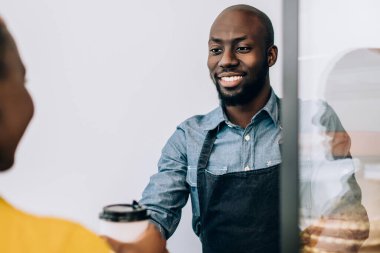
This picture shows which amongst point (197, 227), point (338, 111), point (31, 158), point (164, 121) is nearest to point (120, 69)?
point (164, 121)

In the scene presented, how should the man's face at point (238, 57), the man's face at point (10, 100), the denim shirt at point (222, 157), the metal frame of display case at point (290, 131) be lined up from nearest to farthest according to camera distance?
1. the metal frame of display case at point (290, 131)
2. the man's face at point (10, 100)
3. the denim shirt at point (222, 157)
4. the man's face at point (238, 57)

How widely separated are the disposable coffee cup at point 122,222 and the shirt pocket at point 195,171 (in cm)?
51

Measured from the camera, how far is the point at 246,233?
134 cm

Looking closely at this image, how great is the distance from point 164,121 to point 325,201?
0.62 metres

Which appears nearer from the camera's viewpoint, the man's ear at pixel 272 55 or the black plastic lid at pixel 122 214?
the black plastic lid at pixel 122 214

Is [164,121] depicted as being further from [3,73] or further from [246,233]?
[3,73]

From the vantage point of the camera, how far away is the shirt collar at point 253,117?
144cm

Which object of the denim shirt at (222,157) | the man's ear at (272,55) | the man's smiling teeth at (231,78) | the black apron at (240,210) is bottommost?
the black apron at (240,210)

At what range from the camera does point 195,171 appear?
4.69 feet

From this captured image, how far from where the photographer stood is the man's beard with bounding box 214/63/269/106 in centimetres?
143

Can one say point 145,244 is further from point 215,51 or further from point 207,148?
point 215,51

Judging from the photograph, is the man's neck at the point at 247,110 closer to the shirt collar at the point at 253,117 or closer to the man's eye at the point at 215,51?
the shirt collar at the point at 253,117

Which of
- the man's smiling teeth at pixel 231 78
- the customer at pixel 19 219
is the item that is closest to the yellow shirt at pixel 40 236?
the customer at pixel 19 219

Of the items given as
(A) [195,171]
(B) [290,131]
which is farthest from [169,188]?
(B) [290,131]
